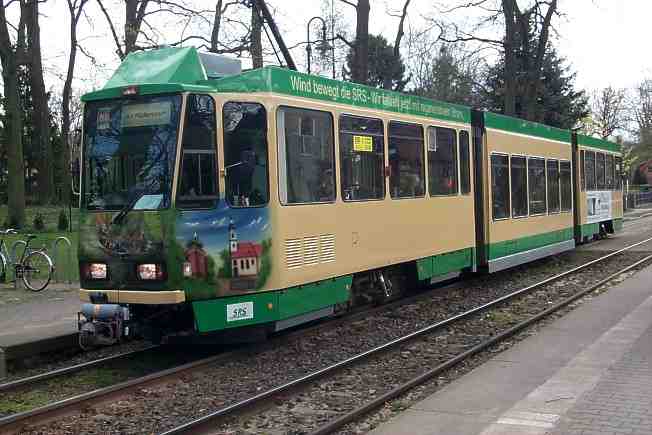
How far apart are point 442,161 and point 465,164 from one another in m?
→ 1.00

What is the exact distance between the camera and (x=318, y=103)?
906 centimetres

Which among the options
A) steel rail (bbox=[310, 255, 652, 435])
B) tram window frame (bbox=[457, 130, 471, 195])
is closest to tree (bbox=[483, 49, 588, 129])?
tram window frame (bbox=[457, 130, 471, 195])

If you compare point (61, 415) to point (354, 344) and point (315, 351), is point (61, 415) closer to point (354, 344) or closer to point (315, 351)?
point (315, 351)

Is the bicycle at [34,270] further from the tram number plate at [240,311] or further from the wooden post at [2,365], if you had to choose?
the tram number plate at [240,311]

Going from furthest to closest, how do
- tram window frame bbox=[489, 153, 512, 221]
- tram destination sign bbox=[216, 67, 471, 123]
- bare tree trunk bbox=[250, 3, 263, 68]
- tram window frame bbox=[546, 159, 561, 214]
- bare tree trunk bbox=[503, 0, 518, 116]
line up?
bare tree trunk bbox=[503, 0, 518, 116] < bare tree trunk bbox=[250, 3, 263, 68] < tram window frame bbox=[546, 159, 561, 214] < tram window frame bbox=[489, 153, 512, 221] < tram destination sign bbox=[216, 67, 471, 123]

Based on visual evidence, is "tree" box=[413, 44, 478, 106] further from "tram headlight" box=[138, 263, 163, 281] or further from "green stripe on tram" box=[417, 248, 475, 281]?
"tram headlight" box=[138, 263, 163, 281]

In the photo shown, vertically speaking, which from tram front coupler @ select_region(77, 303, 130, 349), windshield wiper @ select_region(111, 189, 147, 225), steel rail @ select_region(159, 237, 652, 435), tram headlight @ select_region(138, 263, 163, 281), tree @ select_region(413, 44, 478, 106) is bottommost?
steel rail @ select_region(159, 237, 652, 435)

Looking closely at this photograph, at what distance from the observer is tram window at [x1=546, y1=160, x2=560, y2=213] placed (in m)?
17.1

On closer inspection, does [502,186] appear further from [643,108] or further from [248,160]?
[643,108]

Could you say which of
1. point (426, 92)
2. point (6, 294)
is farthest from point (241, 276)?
point (426, 92)

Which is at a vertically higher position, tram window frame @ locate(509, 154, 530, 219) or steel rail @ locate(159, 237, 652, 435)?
tram window frame @ locate(509, 154, 530, 219)

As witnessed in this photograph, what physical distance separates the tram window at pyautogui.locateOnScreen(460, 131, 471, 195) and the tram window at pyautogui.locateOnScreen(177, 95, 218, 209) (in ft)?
19.9

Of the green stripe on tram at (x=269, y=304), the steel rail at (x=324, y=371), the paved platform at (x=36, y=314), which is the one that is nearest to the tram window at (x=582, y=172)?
the steel rail at (x=324, y=371)

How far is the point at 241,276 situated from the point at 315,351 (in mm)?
1512
